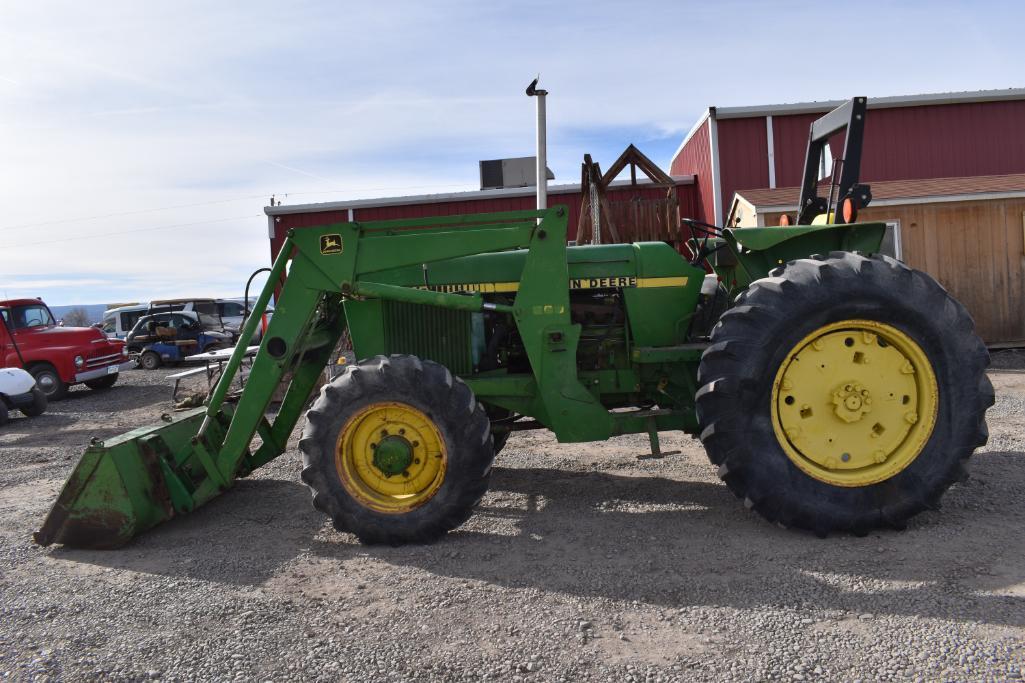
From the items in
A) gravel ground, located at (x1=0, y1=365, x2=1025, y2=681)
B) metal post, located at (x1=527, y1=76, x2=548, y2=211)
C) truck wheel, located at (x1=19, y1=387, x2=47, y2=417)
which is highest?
metal post, located at (x1=527, y1=76, x2=548, y2=211)

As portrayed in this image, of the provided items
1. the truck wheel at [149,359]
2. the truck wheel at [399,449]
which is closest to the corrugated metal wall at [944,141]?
the truck wheel at [399,449]

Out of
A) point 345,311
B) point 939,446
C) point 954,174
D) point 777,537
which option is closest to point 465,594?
point 777,537

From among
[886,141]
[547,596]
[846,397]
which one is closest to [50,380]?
[547,596]

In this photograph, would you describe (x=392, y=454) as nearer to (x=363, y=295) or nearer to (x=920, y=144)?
(x=363, y=295)

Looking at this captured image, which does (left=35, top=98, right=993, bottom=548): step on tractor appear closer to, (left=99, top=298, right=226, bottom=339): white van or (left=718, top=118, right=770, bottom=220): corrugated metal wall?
(left=718, top=118, right=770, bottom=220): corrugated metal wall

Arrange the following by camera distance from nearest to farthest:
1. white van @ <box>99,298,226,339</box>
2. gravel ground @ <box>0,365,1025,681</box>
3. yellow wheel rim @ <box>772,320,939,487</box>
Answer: gravel ground @ <box>0,365,1025,681</box>, yellow wheel rim @ <box>772,320,939,487</box>, white van @ <box>99,298,226,339</box>

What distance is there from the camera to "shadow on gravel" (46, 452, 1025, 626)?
352 centimetres

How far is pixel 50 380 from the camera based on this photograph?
46.8ft

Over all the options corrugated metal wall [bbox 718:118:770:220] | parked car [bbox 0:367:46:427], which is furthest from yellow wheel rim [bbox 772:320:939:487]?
corrugated metal wall [bbox 718:118:770:220]

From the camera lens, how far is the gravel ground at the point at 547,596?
301 cm

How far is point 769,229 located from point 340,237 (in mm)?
2671

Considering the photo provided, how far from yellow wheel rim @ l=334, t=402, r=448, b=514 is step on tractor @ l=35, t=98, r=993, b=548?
0.01 m

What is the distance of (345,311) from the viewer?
5.09 metres

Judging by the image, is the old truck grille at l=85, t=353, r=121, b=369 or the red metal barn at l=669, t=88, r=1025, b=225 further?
the red metal barn at l=669, t=88, r=1025, b=225
